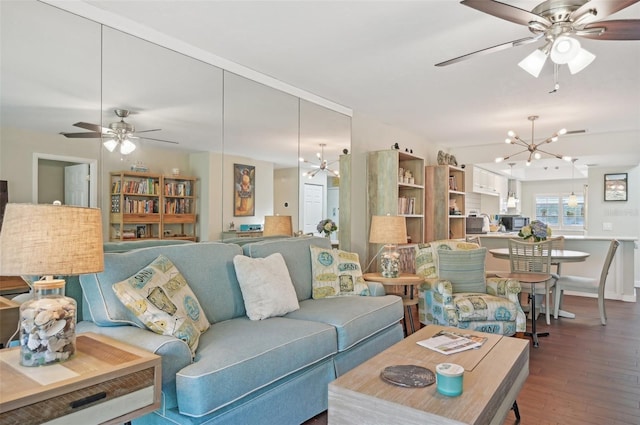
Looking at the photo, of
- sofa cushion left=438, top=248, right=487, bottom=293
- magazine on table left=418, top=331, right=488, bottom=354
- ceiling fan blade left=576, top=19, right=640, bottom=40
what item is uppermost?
ceiling fan blade left=576, top=19, right=640, bottom=40

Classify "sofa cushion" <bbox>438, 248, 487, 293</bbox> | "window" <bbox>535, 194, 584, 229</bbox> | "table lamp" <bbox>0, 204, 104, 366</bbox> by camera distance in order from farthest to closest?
"window" <bbox>535, 194, 584, 229</bbox> → "sofa cushion" <bbox>438, 248, 487, 293</bbox> → "table lamp" <bbox>0, 204, 104, 366</bbox>

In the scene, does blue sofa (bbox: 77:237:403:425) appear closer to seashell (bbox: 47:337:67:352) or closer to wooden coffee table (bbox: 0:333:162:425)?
wooden coffee table (bbox: 0:333:162:425)

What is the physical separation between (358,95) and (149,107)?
7.31ft

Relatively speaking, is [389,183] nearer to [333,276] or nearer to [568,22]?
[333,276]

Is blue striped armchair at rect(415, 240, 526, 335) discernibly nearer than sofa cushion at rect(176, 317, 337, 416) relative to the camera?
No

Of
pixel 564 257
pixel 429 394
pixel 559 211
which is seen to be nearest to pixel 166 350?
pixel 429 394

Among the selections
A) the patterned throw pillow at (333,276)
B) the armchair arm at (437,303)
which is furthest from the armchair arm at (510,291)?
the patterned throw pillow at (333,276)

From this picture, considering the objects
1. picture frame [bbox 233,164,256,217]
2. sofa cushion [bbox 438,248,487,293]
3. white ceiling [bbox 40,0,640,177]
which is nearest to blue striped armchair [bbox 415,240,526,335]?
sofa cushion [bbox 438,248,487,293]

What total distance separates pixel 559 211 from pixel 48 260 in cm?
1155

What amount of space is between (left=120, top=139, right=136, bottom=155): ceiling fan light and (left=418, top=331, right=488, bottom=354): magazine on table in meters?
2.24

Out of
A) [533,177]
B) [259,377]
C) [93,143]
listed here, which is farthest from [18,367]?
[533,177]

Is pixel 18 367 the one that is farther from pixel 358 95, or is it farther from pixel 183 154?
pixel 358 95

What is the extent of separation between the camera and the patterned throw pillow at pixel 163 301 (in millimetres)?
1932

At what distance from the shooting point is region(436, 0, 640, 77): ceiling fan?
6.44 ft
